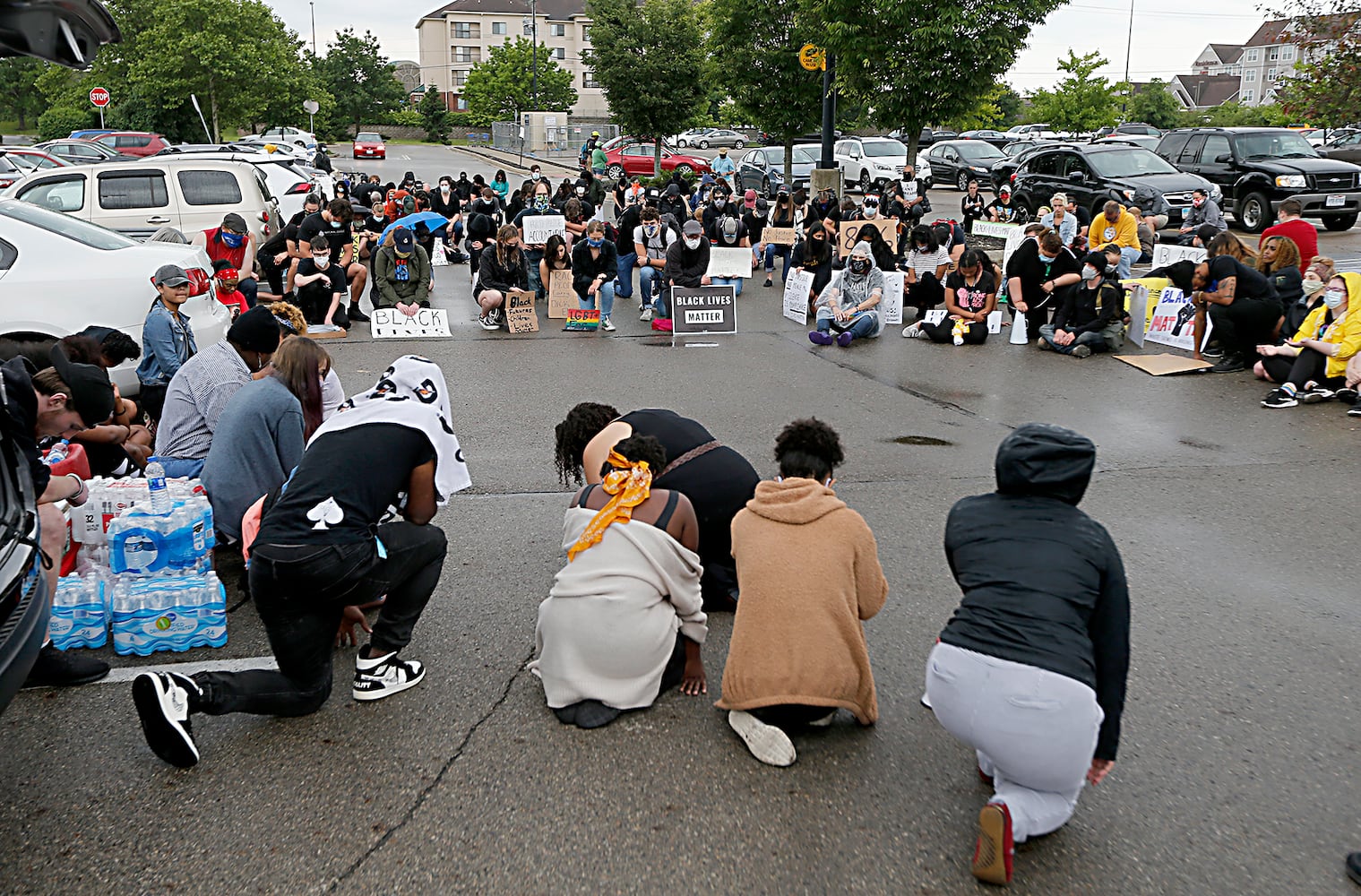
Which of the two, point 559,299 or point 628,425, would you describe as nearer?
point 628,425

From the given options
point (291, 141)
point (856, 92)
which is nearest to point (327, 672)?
point (856, 92)

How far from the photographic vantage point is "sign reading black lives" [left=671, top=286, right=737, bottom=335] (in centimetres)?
1362

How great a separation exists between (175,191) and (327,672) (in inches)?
558

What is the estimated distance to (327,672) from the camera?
4391mm

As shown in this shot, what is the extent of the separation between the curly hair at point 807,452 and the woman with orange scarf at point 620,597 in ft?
1.52

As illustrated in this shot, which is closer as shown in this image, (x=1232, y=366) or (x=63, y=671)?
(x=63, y=671)

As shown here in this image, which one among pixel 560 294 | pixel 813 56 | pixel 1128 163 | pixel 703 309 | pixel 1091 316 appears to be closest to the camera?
pixel 1091 316

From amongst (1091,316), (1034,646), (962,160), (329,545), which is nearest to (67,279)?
(329,545)

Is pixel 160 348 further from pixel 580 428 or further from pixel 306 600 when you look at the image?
pixel 306 600

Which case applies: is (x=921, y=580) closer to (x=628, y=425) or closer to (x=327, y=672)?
(x=628, y=425)

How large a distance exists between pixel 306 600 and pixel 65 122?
5922 centimetres

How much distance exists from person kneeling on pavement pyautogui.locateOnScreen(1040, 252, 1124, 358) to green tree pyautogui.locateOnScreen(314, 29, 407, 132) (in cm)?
7657

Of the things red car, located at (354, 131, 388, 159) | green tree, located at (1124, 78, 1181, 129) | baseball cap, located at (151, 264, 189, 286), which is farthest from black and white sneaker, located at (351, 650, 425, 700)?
green tree, located at (1124, 78, 1181, 129)

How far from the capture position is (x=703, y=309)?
1370 centimetres
